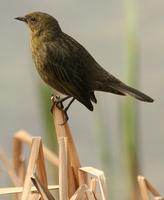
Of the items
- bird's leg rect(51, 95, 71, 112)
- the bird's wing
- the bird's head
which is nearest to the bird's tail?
the bird's wing

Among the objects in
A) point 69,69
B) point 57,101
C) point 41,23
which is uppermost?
point 41,23

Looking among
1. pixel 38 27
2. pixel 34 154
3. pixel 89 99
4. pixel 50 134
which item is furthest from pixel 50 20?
pixel 34 154

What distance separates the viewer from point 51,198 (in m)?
3.03

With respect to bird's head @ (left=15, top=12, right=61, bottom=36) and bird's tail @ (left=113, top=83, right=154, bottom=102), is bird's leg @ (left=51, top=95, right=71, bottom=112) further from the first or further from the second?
bird's head @ (left=15, top=12, right=61, bottom=36)

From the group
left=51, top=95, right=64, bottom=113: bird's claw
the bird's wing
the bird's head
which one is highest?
the bird's head

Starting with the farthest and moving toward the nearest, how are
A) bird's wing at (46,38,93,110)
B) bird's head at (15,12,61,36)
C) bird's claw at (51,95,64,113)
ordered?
1. bird's head at (15,12,61,36)
2. bird's wing at (46,38,93,110)
3. bird's claw at (51,95,64,113)

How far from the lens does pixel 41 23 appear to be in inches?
199

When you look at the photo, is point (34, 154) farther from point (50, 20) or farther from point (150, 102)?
point (50, 20)

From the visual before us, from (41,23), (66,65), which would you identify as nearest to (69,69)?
(66,65)

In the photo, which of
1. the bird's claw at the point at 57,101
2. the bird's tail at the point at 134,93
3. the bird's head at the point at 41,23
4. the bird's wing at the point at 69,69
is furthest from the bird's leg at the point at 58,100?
the bird's head at the point at 41,23

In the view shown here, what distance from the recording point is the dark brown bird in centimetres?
477

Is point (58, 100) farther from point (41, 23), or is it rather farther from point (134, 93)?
point (41, 23)

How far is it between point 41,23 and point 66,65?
0.43 meters

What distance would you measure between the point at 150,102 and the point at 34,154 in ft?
4.92
